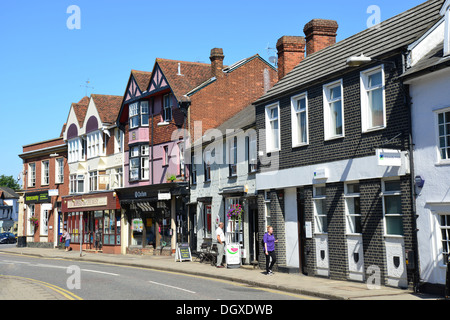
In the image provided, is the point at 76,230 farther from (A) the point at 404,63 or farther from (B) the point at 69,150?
(A) the point at 404,63

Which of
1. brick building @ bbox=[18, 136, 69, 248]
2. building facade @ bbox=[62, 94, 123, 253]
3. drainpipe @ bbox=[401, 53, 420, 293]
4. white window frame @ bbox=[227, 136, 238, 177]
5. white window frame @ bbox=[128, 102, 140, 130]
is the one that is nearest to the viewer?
drainpipe @ bbox=[401, 53, 420, 293]

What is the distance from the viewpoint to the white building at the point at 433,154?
47.4 ft

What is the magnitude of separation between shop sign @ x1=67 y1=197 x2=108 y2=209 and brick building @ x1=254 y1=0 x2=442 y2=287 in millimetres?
21235

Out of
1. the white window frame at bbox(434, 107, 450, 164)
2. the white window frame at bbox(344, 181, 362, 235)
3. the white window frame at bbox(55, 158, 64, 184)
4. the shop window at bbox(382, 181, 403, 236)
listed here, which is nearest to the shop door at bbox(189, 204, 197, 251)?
the white window frame at bbox(344, 181, 362, 235)

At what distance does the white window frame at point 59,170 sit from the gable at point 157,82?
17.3 meters

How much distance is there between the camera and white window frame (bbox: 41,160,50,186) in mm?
51594

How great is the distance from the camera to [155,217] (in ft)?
119

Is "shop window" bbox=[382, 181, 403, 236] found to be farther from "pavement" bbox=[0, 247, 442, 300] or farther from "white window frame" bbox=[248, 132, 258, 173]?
"white window frame" bbox=[248, 132, 258, 173]

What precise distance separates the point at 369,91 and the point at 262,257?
9.31 metres

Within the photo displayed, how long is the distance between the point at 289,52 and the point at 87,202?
81.7 ft

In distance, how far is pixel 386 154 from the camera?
15.5 meters

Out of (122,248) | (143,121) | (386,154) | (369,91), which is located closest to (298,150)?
(369,91)

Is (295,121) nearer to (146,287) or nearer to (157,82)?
(146,287)

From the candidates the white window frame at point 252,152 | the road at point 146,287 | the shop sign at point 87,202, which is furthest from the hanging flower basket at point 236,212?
the shop sign at point 87,202
